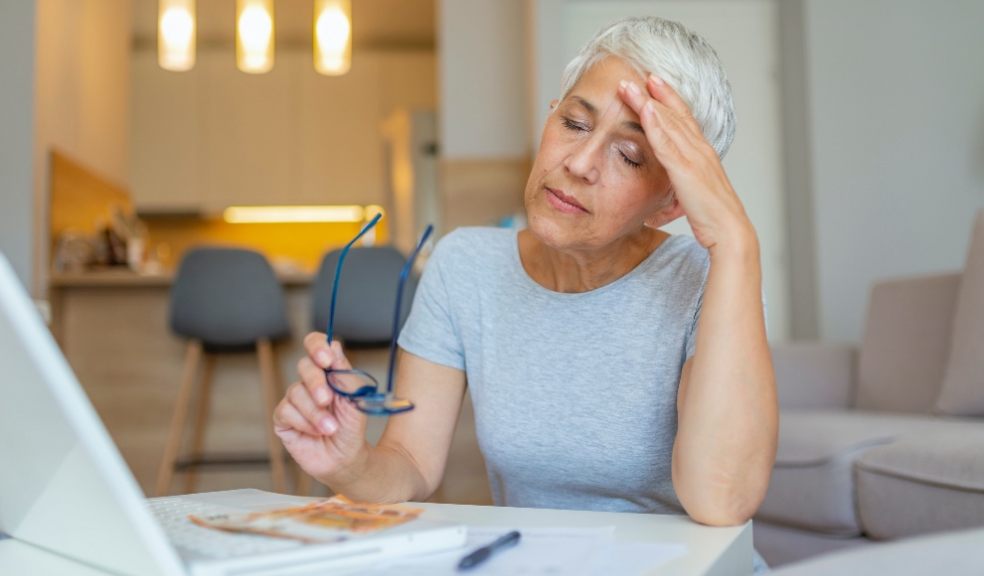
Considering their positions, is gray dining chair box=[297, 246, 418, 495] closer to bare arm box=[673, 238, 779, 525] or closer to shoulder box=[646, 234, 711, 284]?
shoulder box=[646, 234, 711, 284]

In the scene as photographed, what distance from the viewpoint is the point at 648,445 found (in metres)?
1.10

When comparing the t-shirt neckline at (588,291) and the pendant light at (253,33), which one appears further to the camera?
the pendant light at (253,33)

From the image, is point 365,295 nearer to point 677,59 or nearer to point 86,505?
point 677,59

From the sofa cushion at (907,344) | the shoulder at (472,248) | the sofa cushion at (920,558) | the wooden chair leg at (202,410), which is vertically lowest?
the wooden chair leg at (202,410)

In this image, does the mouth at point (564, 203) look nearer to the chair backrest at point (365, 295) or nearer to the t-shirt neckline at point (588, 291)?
the t-shirt neckline at point (588, 291)

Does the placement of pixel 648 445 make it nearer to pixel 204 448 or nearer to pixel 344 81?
pixel 204 448

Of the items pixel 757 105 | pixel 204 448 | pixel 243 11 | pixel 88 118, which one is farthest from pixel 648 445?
pixel 88 118

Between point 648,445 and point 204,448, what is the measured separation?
298 cm

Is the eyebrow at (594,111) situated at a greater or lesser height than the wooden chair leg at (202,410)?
greater

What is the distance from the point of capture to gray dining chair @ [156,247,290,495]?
339cm

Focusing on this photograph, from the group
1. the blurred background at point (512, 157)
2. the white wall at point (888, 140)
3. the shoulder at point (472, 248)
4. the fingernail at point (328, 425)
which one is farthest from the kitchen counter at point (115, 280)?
Result: the fingernail at point (328, 425)

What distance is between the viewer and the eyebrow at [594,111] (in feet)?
3.54

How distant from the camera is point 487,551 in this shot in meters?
0.64

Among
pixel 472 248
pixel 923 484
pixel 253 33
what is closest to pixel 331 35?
pixel 253 33
